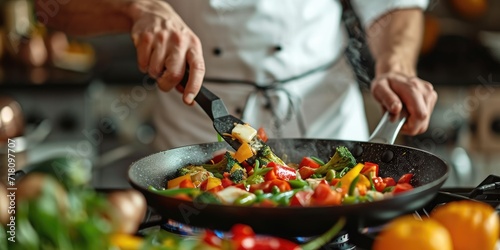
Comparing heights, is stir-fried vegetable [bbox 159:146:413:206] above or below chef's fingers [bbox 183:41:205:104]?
below

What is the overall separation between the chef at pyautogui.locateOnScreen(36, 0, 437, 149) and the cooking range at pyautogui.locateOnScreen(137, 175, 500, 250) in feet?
1.73

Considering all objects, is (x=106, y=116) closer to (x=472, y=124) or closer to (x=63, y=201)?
(x=472, y=124)

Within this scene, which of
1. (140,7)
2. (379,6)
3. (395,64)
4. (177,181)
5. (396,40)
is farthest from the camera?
(379,6)

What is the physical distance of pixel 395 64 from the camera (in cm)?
180

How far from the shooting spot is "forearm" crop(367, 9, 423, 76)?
1.83 m

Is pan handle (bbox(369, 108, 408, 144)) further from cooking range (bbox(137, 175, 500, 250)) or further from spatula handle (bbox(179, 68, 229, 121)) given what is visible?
spatula handle (bbox(179, 68, 229, 121))

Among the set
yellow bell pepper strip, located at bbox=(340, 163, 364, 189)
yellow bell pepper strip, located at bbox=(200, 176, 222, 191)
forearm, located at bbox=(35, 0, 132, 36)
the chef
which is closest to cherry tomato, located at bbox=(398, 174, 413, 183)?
yellow bell pepper strip, located at bbox=(340, 163, 364, 189)

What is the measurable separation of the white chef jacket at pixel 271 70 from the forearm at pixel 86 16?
0.27 m

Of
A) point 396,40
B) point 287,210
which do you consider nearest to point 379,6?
point 396,40

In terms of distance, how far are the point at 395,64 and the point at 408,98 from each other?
11.9 inches

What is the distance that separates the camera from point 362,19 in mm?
2109

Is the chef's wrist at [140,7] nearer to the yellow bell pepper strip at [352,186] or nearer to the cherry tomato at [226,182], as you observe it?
the cherry tomato at [226,182]

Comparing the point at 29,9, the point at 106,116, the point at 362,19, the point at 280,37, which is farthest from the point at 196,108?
the point at 29,9

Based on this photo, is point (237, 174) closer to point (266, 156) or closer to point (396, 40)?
point (266, 156)
